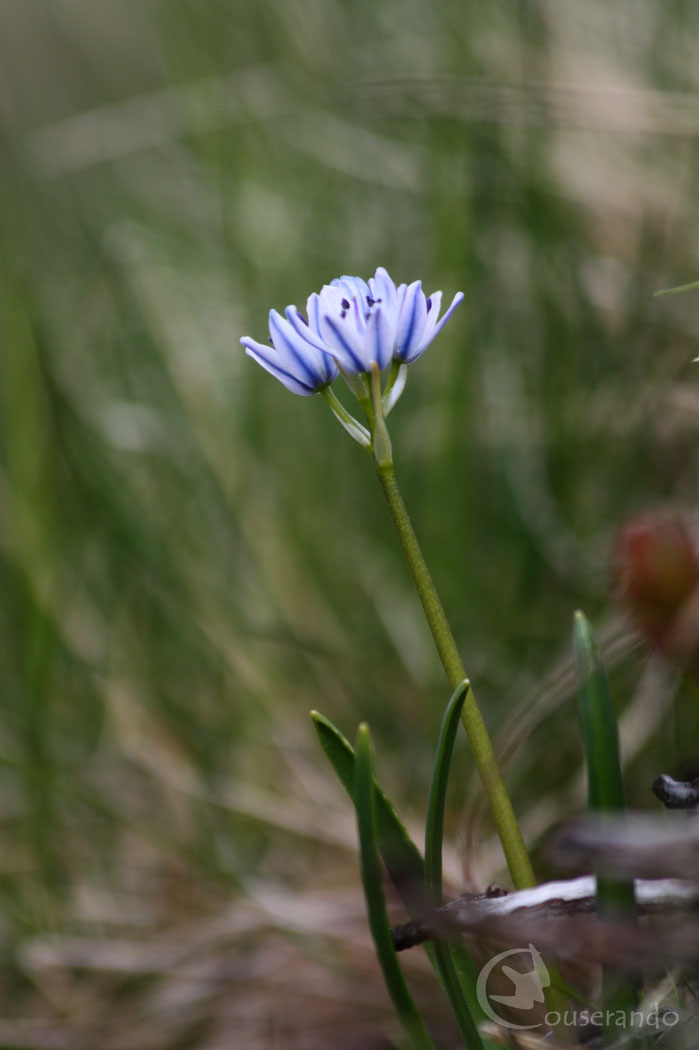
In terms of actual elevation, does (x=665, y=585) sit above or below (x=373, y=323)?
below

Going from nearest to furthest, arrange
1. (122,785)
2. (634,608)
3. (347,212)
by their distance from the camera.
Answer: (634,608)
(122,785)
(347,212)

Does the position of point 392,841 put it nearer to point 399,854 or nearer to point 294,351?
point 399,854

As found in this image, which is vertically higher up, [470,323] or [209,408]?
[209,408]

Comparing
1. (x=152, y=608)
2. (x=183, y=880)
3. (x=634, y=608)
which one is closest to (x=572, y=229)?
(x=152, y=608)

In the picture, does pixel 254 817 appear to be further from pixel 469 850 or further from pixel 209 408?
pixel 209 408

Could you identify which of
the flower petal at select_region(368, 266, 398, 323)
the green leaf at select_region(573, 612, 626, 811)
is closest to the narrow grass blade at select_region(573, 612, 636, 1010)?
the green leaf at select_region(573, 612, 626, 811)

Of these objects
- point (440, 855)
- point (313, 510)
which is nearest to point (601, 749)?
point (440, 855)
